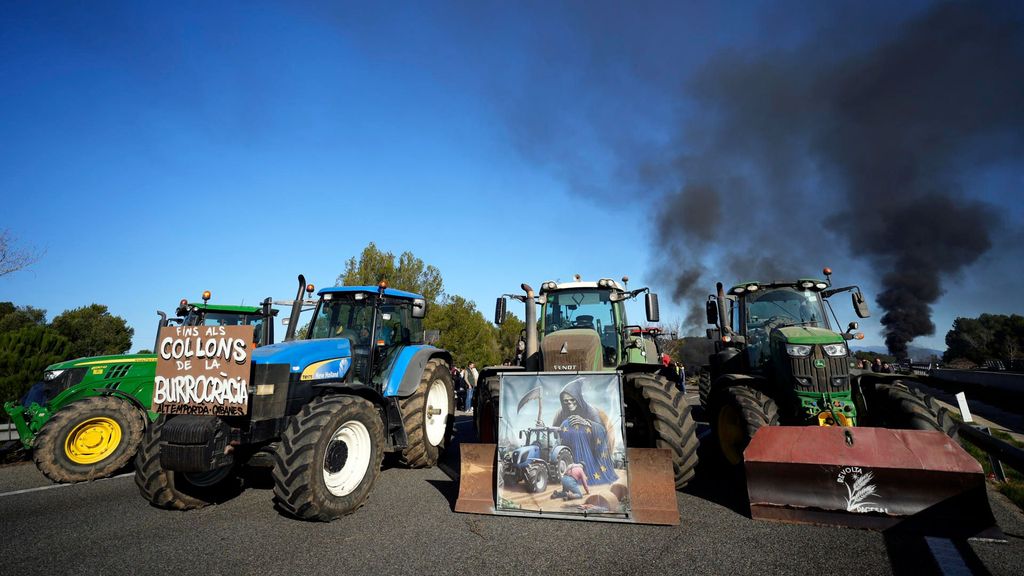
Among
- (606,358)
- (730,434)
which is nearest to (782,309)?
(730,434)

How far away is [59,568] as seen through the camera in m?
3.59

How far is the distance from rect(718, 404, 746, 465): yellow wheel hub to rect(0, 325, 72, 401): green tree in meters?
13.3

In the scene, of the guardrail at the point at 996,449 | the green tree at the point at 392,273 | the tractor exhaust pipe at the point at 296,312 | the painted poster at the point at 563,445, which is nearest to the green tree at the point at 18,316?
the green tree at the point at 392,273

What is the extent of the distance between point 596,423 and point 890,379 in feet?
13.6

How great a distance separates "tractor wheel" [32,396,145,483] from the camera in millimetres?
6289

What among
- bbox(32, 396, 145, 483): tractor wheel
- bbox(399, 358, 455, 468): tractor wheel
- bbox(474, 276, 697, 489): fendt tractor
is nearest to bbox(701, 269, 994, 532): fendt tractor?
bbox(474, 276, 697, 489): fendt tractor

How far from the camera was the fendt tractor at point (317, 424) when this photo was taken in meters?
4.33

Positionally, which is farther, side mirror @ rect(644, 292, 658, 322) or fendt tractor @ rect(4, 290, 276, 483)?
side mirror @ rect(644, 292, 658, 322)

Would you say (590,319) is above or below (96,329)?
below

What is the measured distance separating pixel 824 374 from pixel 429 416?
5.28m

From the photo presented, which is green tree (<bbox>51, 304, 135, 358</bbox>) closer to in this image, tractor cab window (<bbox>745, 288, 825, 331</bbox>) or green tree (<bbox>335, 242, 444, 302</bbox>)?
green tree (<bbox>335, 242, 444, 302</bbox>)

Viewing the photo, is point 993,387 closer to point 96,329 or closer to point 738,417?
point 738,417

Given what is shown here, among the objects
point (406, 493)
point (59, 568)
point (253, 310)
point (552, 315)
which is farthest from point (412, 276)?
point (59, 568)

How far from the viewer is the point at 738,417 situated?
5.89 meters
